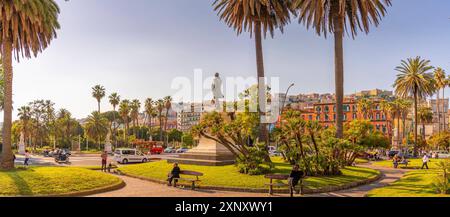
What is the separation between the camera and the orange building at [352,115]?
101938 mm

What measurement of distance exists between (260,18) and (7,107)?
19.1 meters

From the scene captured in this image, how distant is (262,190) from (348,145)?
26.9 ft

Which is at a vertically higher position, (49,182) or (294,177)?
(294,177)

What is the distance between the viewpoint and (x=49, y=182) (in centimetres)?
1647

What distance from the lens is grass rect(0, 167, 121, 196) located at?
15.0 m

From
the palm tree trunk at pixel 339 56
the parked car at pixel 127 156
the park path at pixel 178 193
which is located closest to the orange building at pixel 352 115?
the parked car at pixel 127 156

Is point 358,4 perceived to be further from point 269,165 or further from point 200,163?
point 200,163

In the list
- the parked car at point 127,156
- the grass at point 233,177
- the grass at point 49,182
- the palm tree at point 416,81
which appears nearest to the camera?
the grass at point 49,182

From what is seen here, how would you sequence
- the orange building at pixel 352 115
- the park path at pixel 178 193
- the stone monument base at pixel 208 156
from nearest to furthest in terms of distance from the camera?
the park path at pixel 178 193 < the stone monument base at pixel 208 156 < the orange building at pixel 352 115

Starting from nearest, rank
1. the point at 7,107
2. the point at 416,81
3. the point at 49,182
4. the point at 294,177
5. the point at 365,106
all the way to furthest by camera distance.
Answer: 1. the point at 294,177
2. the point at 49,182
3. the point at 7,107
4. the point at 416,81
5. the point at 365,106

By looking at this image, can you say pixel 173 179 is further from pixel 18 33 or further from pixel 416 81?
pixel 416 81

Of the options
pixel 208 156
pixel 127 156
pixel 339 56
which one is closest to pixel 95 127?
pixel 127 156

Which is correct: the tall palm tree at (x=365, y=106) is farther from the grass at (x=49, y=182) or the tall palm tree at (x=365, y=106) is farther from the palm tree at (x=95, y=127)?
A: the grass at (x=49, y=182)
